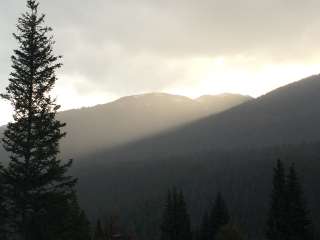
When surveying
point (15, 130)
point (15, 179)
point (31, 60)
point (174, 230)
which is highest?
point (31, 60)

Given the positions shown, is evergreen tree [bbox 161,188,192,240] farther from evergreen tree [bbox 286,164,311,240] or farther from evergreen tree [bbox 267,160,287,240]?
evergreen tree [bbox 286,164,311,240]

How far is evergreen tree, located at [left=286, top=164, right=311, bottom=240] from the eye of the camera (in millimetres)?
47750

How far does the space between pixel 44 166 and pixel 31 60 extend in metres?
4.45

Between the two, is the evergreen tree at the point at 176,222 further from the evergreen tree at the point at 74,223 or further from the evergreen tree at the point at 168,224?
the evergreen tree at the point at 74,223

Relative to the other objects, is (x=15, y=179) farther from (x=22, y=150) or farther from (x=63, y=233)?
(x=63, y=233)

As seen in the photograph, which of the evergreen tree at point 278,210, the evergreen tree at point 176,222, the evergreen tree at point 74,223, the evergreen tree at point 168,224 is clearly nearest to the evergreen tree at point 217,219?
the evergreen tree at point 176,222

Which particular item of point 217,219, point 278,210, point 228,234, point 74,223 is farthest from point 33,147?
point 217,219

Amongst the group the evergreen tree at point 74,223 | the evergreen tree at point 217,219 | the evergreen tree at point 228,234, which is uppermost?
the evergreen tree at point 74,223

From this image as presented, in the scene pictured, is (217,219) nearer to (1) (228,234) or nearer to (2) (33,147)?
(1) (228,234)

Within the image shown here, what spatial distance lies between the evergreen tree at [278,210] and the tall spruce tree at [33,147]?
24693mm

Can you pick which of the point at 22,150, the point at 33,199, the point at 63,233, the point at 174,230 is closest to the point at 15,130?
the point at 22,150

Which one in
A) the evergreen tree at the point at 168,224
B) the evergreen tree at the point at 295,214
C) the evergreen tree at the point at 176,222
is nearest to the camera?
the evergreen tree at the point at 295,214

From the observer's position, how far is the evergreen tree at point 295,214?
157 ft

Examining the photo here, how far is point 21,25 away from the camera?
27375mm
